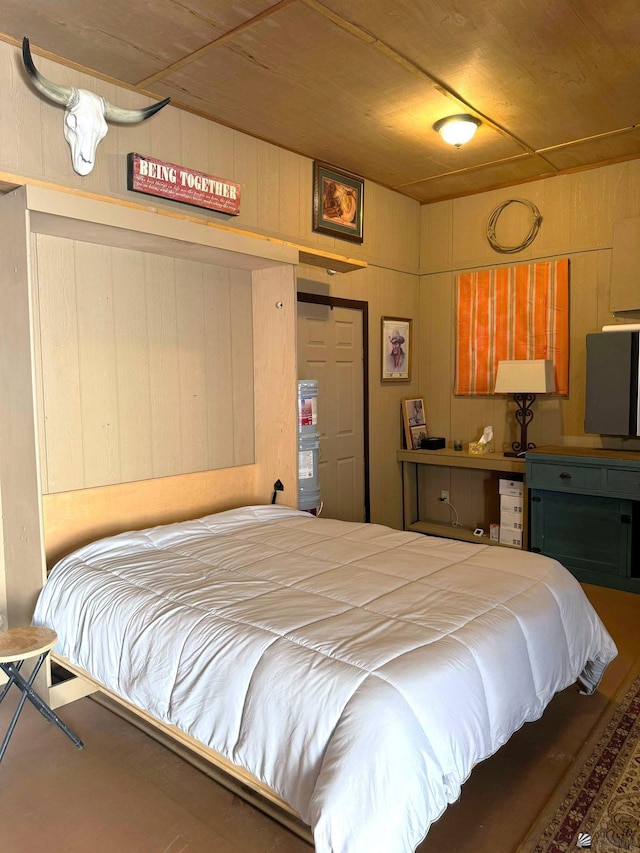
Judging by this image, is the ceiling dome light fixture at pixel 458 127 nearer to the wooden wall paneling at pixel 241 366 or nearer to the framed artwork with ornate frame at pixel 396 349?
the wooden wall paneling at pixel 241 366

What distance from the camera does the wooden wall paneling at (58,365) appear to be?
111 inches

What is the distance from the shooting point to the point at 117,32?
8.53ft

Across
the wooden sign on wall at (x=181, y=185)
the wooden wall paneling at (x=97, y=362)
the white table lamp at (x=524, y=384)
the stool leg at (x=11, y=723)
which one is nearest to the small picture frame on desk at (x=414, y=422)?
the white table lamp at (x=524, y=384)

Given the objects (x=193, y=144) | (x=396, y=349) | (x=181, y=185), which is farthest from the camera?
(x=396, y=349)

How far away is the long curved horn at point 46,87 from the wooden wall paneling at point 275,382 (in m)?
1.36

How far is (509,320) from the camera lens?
477 centimetres

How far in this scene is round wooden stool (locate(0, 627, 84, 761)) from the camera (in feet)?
6.78

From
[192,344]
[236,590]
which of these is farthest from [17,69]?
[236,590]

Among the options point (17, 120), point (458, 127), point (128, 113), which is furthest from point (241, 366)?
point (458, 127)

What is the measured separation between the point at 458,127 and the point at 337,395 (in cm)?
192

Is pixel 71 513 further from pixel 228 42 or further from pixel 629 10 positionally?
pixel 629 10

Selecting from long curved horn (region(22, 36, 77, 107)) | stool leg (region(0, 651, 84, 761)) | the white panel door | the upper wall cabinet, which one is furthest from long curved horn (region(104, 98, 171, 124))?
the upper wall cabinet

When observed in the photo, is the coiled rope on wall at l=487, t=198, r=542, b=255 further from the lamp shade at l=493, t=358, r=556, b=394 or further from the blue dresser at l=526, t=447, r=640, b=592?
the blue dresser at l=526, t=447, r=640, b=592

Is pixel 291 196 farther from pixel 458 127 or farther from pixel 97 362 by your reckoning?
pixel 97 362
